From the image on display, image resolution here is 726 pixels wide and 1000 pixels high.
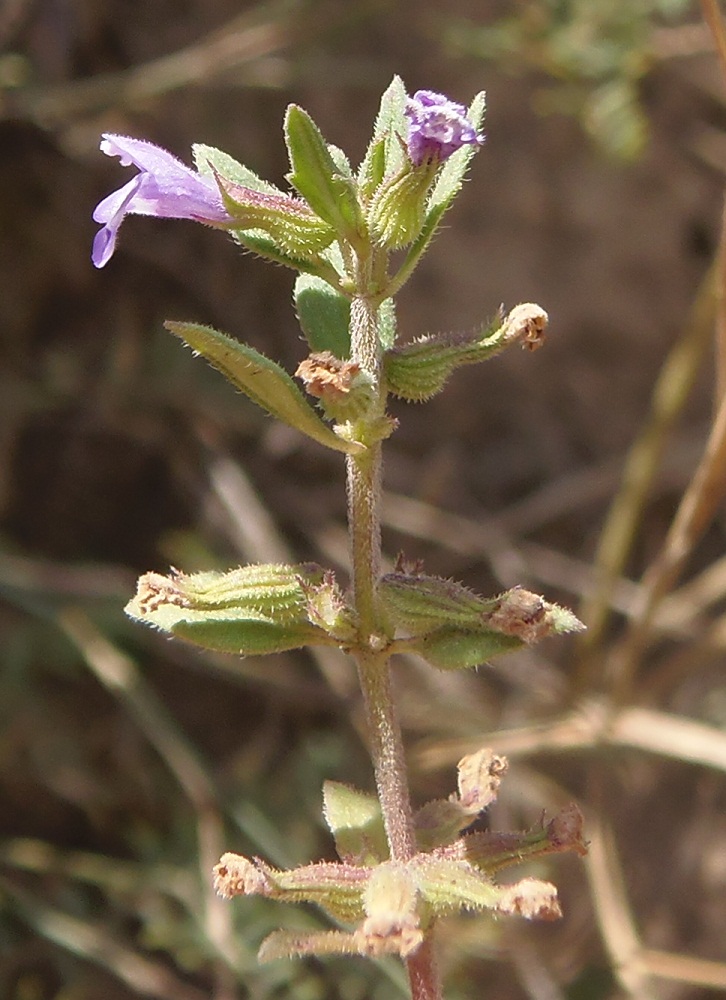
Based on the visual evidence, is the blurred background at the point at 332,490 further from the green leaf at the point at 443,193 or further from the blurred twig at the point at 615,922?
the green leaf at the point at 443,193

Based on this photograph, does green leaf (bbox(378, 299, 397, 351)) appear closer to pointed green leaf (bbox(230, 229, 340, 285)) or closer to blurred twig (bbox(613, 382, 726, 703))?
pointed green leaf (bbox(230, 229, 340, 285))

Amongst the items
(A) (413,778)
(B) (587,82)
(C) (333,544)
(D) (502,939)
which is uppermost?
(B) (587,82)

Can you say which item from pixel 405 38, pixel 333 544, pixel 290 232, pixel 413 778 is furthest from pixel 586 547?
pixel 290 232

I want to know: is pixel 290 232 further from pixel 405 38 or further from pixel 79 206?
pixel 405 38

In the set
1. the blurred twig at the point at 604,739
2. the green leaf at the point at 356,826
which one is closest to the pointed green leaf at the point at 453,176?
the green leaf at the point at 356,826

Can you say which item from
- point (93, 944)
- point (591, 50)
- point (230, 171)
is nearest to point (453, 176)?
point (230, 171)

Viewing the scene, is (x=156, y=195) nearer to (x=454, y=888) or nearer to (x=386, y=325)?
(x=386, y=325)


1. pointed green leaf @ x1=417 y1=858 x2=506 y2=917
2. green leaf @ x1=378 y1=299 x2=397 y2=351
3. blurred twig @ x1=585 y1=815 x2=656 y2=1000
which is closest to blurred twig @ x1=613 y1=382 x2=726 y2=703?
blurred twig @ x1=585 y1=815 x2=656 y2=1000
